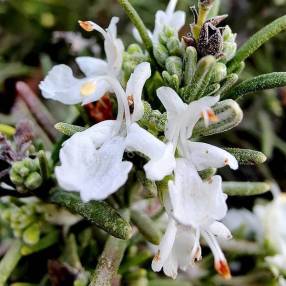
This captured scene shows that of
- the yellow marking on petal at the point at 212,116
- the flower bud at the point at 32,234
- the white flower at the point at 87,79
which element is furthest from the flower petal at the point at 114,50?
the flower bud at the point at 32,234

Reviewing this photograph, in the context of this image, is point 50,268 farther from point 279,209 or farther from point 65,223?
point 279,209

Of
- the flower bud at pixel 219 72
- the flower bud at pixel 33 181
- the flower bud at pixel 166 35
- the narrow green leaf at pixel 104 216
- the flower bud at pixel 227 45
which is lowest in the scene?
the flower bud at pixel 33 181

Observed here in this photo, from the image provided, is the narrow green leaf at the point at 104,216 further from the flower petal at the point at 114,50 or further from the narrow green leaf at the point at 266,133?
the narrow green leaf at the point at 266,133

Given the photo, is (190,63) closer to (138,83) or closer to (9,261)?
(138,83)

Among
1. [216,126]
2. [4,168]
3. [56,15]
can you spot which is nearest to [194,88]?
[216,126]

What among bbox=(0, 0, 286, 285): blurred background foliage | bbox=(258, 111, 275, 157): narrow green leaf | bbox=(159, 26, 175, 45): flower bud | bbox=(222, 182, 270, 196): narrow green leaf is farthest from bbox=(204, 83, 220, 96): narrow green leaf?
bbox=(0, 0, 286, 285): blurred background foliage
